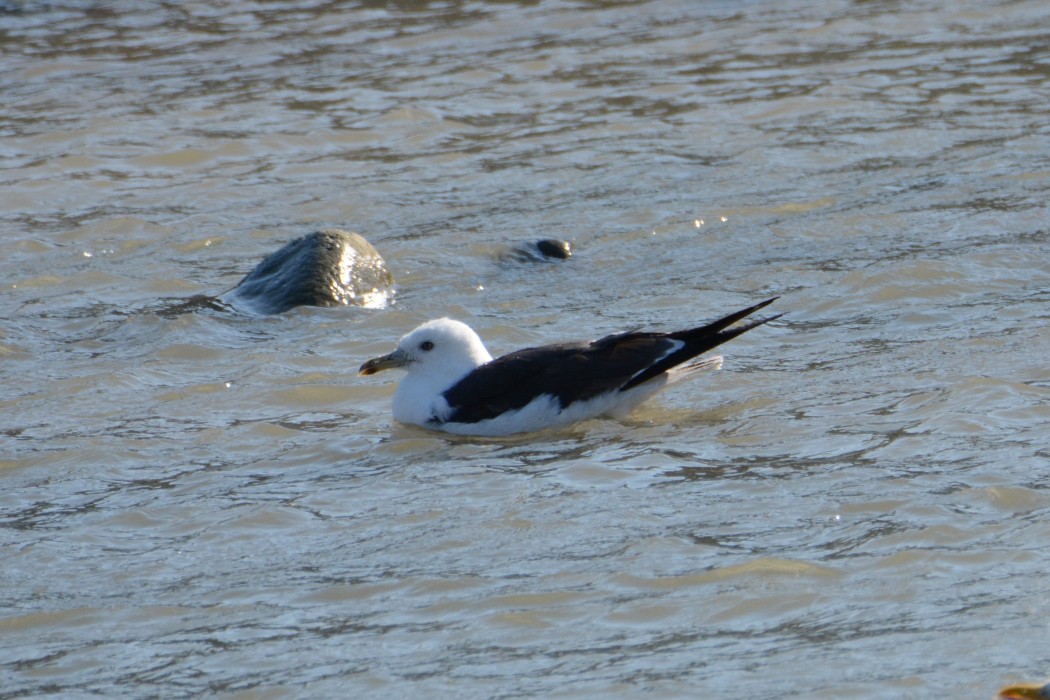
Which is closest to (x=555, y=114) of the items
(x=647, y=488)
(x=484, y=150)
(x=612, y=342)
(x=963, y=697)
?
(x=484, y=150)

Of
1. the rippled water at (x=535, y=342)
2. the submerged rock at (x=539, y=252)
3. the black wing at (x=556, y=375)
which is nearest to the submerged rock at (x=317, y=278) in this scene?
the rippled water at (x=535, y=342)

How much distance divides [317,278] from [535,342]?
1.61m

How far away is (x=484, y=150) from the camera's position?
13859 mm

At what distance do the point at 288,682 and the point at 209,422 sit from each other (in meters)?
3.40

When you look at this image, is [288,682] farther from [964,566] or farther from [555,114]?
[555,114]

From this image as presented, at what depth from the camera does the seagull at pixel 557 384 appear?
26.2 feet

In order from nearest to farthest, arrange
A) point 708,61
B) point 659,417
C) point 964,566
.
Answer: point 964,566, point 659,417, point 708,61

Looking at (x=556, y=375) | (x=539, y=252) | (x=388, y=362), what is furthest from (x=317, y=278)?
(x=556, y=375)

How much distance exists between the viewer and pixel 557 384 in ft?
26.2

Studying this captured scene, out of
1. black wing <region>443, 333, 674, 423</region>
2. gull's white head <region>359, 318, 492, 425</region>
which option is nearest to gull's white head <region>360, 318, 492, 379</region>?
gull's white head <region>359, 318, 492, 425</region>

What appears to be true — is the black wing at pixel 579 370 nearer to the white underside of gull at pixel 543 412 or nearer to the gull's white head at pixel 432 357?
the white underside of gull at pixel 543 412

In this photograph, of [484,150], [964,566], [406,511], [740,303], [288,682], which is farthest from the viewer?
[484,150]

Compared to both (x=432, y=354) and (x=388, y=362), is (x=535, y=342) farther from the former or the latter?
(x=388, y=362)

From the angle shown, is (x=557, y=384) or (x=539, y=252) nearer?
(x=557, y=384)
